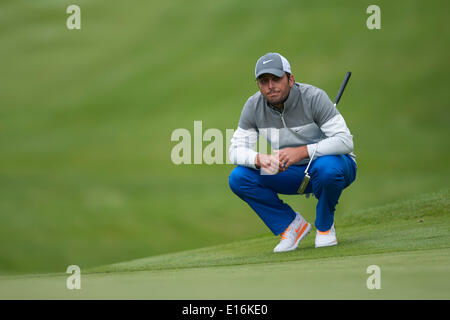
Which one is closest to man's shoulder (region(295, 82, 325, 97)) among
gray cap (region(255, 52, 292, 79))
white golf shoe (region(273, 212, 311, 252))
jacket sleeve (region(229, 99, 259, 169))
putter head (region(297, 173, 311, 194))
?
gray cap (region(255, 52, 292, 79))

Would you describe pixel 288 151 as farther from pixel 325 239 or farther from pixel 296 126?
pixel 325 239

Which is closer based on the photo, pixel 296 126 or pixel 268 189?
pixel 296 126

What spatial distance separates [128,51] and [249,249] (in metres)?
3.81

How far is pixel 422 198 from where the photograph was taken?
3.77m

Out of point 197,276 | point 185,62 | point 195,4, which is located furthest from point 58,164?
point 197,276

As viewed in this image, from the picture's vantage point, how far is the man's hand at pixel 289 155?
2576mm

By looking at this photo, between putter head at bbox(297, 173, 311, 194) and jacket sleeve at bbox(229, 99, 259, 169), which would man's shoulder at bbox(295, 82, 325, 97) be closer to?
jacket sleeve at bbox(229, 99, 259, 169)

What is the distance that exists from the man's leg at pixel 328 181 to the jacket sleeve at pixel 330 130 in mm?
44

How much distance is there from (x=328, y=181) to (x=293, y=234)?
362 mm

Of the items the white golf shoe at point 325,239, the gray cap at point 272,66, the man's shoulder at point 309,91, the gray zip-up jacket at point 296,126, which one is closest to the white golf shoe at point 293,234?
the white golf shoe at point 325,239

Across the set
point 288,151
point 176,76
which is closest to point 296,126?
point 288,151

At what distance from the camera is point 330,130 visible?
8.45 feet

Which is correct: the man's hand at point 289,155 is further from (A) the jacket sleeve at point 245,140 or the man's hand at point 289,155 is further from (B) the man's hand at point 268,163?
(A) the jacket sleeve at point 245,140

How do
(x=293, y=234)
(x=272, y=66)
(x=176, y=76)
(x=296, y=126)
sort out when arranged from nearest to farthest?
(x=272, y=66)
(x=296, y=126)
(x=293, y=234)
(x=176, y=76)
